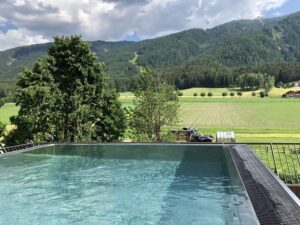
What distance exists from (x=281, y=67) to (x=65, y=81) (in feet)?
429

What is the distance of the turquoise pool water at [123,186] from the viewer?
588 cm

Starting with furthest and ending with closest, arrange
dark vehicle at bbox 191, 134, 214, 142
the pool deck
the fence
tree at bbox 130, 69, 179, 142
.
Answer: dark vehicle at bbox 191, 134, 214, 142
tree at bbox 130, 69, 179, 142
the fence
the pool deck

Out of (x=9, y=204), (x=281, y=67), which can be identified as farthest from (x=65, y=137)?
(x=281, y=67)

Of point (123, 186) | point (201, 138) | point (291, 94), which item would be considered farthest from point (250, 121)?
point (291, 94)

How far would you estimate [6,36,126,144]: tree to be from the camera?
1746cm

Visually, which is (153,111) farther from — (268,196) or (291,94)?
(291,94)

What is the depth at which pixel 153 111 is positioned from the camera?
2033 cm

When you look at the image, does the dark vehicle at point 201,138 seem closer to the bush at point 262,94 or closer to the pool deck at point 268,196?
the pool deck at point 268,196

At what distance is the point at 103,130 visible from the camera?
2009cm

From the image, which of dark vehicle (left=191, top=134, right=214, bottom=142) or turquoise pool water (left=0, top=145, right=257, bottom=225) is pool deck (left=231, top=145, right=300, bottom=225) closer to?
turquoise pool water (left=0, top=145, right=257, bottom=225)

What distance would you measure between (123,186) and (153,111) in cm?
1228

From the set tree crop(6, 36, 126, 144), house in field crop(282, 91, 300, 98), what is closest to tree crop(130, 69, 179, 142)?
tree crop(6, 36, 126, 144)

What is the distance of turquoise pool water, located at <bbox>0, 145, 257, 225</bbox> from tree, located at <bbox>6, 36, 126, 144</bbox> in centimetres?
504

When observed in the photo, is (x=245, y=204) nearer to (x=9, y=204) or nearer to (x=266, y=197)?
(x=266, y=197)
